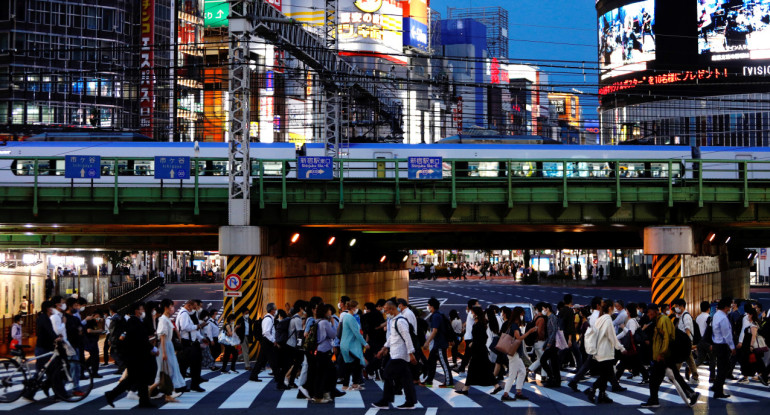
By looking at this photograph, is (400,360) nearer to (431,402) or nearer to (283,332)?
(431,402)

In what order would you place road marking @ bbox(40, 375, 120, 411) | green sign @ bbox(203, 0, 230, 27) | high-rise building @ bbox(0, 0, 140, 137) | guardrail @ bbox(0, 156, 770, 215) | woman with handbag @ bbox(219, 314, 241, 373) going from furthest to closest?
green sign @ bbox(203, 0, 230, 27) < high-rise building @ bbox(0, 0, 140, 137) < guardrail @ bbox(0, 156, 770, 215) < woman with handbag @ bbox(219, 314, 241, 373) < road marking @ bbox(40, 375, 120, 411)

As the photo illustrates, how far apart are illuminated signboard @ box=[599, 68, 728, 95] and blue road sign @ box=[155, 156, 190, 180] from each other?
218 feet

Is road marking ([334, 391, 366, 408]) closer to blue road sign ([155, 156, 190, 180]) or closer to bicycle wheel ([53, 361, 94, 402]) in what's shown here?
bicycle wheel ([53, 361, 94, 402])

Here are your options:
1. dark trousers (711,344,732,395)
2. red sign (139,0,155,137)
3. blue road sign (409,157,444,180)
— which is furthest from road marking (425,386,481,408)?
red sign (139,0,155,137)

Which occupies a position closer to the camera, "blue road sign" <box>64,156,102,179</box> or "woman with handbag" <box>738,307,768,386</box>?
"woman with handbag" <box>738,307,768,386</box>

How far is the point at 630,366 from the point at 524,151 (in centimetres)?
2395

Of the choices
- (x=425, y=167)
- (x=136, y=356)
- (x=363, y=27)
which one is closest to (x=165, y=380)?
(x=136, y=356)

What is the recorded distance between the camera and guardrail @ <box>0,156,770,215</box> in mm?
31078

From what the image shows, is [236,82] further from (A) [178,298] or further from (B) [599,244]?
(A) [178,298]

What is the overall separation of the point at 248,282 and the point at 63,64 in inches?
2715

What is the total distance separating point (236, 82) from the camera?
29.3 metres

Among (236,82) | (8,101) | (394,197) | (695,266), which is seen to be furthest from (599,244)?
(8,101)

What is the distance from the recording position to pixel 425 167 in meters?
33.9

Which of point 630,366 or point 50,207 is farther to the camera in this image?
point 50,207
